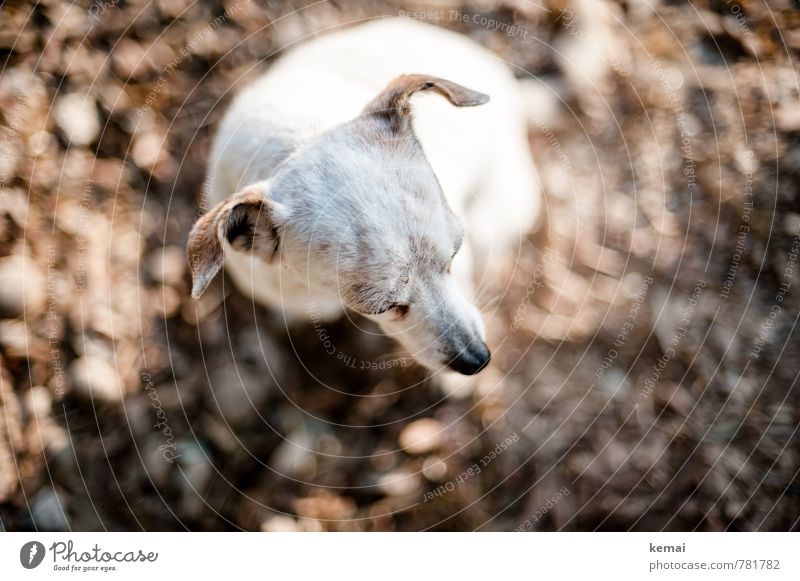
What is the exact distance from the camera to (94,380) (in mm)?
2443

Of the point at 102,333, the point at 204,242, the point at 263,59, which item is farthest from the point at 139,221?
the point at 204,242

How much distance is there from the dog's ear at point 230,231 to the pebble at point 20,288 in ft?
3.91

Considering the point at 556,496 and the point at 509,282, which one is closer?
the point at 556,496

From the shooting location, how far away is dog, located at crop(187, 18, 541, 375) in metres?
1.71

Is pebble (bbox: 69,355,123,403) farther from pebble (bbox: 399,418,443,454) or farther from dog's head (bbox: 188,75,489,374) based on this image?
pebble (bbox: 399,418,443,454)

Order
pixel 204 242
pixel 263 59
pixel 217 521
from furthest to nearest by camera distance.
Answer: pixel 263 59
pixel 217 521
pixel 204 242

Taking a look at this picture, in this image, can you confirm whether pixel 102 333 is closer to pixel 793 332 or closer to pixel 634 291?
pixel 634 291

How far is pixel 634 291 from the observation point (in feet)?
8.64

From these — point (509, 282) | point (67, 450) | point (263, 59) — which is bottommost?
point (67, 450)

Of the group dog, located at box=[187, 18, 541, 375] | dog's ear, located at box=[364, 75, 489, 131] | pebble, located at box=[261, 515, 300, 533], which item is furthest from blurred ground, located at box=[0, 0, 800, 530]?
dog's ear, located at box=[364, 75, 489, 131]

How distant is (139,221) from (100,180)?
0.24 meters

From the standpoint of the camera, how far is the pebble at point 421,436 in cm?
250

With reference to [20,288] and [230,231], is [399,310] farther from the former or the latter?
[20,288]

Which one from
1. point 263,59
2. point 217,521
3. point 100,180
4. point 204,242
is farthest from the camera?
point 263,59
